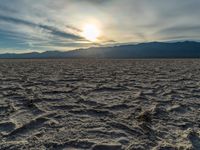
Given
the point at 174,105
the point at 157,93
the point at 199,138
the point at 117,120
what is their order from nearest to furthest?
the point at 199,138 < the point at 117,120 < the point at 174,105 < the point at 157,93

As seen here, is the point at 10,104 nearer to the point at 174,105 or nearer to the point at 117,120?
the point at 117,120

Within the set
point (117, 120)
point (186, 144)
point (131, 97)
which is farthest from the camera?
point (131, 97)

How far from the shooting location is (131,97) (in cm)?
615

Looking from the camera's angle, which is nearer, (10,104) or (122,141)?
(122,141)

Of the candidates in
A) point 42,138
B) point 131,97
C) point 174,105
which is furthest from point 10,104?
point 174,105

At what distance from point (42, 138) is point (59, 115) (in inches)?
44.9

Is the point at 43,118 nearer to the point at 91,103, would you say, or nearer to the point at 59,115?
the point at 59,115

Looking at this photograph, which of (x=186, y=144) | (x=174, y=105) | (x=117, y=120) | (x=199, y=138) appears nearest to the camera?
(x=186, y=144)

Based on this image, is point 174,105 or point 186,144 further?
point 174,105

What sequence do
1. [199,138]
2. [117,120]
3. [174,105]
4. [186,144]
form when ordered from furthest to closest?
[174,105] < [117,120] < [199,138] < [186,144]

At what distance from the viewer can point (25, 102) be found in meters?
5.47

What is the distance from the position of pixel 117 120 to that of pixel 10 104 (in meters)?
2.47

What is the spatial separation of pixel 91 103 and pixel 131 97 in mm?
1195

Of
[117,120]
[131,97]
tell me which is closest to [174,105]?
[131,97]
